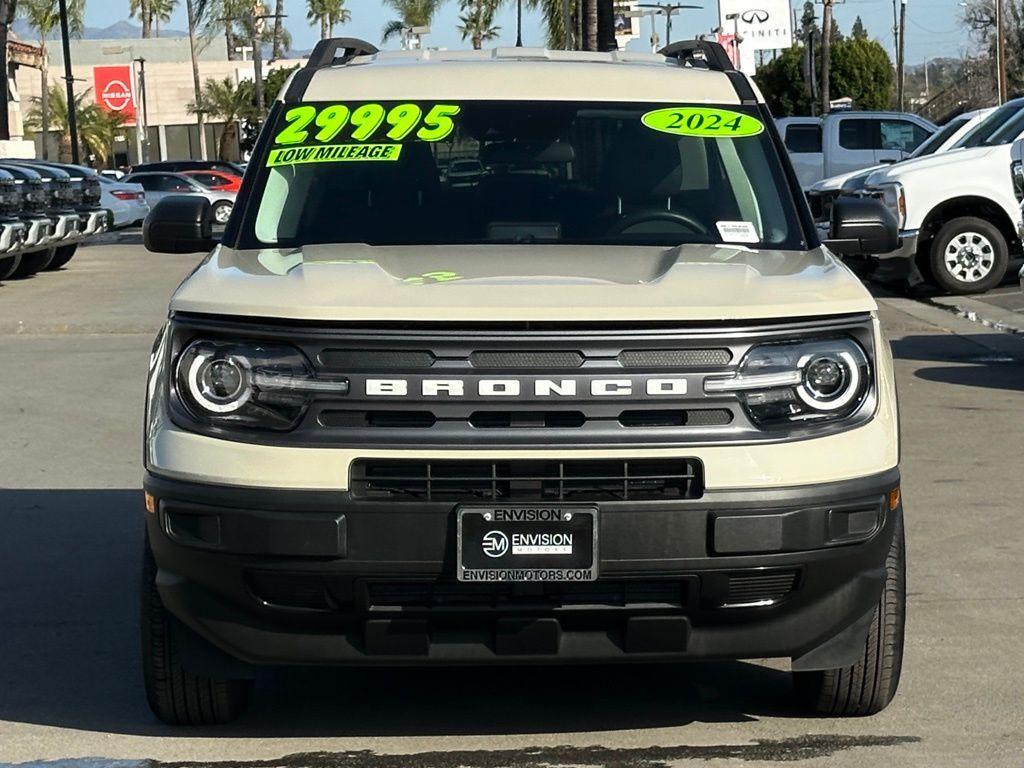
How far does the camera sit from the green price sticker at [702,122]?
5871 mm

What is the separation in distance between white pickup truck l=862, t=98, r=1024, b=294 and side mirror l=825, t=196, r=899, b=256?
12552 mm

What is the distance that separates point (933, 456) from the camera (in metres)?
9.48

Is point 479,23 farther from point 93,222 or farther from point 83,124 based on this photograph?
point 93,222

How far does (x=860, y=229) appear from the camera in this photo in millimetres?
5918

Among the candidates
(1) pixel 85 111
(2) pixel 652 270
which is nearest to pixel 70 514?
(2) pixel 652 270

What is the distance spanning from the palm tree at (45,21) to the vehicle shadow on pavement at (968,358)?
63764mm

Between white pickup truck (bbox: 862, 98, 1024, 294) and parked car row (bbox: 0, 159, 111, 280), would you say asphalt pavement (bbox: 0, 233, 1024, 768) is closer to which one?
white pickup truck (bbox: 862, 98, 1024, 294)

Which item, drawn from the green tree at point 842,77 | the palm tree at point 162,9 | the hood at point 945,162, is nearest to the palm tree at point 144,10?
the palm tree at point 162,9

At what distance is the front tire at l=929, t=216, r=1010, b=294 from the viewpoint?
1859 centimetres

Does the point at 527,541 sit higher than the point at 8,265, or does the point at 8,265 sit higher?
the point at 527,541

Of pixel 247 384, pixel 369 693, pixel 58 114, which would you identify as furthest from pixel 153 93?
pixel 247 384

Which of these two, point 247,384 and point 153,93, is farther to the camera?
point 153,93

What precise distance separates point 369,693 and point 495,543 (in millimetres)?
1251

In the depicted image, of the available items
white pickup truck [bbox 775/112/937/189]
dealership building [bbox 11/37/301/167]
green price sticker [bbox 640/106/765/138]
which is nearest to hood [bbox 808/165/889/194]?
white pickup truck [bbox 775/112/937/189]
